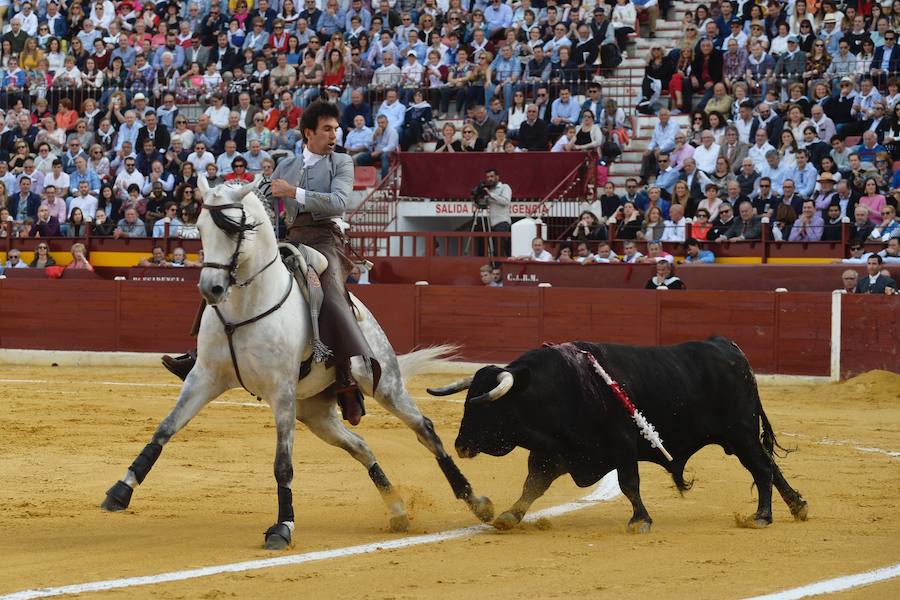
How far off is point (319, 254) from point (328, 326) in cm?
43

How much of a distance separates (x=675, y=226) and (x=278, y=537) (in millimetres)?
10568

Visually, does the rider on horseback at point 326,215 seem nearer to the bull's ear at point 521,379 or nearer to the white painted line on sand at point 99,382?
the bull's ear at point 521,379

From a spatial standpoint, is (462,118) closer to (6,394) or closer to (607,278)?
(607,278)

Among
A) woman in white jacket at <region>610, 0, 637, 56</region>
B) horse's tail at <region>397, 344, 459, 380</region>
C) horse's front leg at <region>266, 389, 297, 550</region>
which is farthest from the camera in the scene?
woman in white jacket at <region>610, 0, 637, 56</region>

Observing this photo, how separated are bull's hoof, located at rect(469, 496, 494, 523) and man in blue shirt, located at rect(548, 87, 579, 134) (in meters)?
12.2

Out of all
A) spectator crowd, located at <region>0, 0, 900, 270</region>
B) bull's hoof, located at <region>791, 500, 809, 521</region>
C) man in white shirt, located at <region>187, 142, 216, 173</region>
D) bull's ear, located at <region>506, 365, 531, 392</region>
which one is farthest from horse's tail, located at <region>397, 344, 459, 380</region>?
man in white shirt, located at <region>187, 142, 216, 173</region>

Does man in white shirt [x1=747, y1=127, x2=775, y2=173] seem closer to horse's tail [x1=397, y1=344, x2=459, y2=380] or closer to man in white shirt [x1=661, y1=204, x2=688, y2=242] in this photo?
man in white shirt [x1=661, y1=204, x2=688, y2=242]

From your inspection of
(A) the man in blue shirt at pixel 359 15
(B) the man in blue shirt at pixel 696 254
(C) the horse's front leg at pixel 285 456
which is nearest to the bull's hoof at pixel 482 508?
(C) the horse's front leg at pixel 285 456

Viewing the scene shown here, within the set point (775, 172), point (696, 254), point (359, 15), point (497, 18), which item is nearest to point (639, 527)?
point (696, 254)

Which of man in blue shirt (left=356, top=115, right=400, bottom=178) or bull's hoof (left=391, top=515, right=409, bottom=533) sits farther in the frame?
man in blue shirt (left=356, top=115, right=400, bottom=178)

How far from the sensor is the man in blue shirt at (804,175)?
51.3 feet

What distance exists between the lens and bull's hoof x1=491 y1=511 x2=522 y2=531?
6.68m

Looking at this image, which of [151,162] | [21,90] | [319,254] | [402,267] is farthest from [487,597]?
[21,90]

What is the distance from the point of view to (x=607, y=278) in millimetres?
16141
